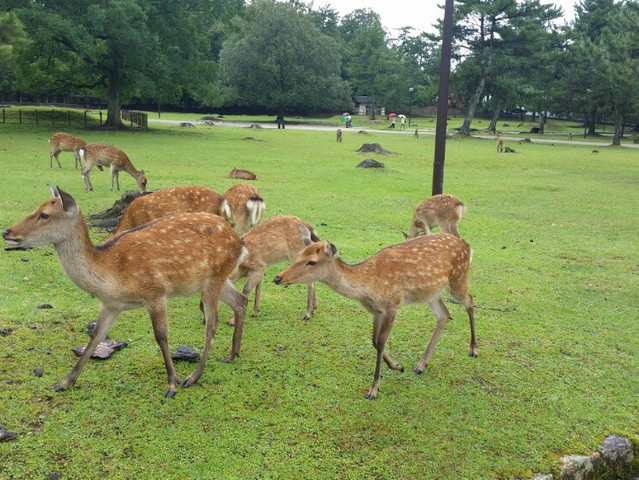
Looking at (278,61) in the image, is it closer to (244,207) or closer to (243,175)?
(243,175)

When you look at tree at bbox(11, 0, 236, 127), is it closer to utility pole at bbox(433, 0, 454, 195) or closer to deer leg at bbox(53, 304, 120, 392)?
utility pole at bbox(433, 0, 454, 195)

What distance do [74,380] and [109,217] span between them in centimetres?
585

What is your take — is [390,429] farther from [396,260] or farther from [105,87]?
[105,87]

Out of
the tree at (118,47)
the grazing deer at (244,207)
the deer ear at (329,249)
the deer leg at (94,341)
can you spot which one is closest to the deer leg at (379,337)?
the deer ear at (329,249)

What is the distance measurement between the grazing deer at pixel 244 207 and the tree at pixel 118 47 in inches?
779

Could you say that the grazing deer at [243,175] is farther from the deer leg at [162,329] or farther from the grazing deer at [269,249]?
the deer leg at [162,329]

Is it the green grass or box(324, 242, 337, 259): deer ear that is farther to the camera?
Result: box(324, 242, 337, 259): deer ear

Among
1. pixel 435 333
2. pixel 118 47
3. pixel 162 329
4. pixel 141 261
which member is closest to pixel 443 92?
pixel 435 333

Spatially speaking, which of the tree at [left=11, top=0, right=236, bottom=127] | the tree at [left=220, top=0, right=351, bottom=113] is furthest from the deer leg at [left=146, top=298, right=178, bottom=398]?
the tree at [left=220, top=0, right=351, bottom=113]

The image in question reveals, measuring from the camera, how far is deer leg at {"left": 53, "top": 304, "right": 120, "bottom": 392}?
4.43m

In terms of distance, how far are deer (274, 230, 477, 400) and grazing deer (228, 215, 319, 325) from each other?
1.05 meters

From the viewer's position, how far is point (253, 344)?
5520 mm

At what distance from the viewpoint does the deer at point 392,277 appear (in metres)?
4.66

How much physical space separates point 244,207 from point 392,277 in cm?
368
